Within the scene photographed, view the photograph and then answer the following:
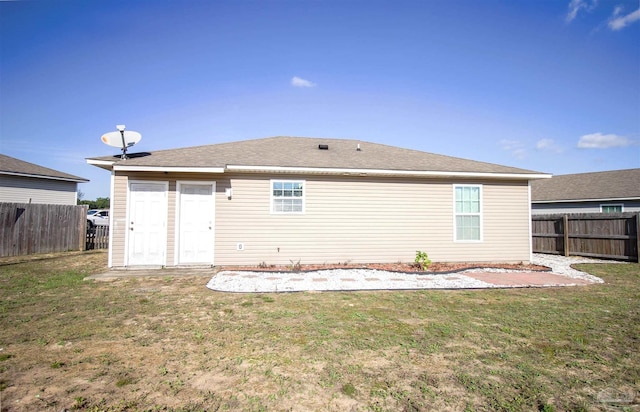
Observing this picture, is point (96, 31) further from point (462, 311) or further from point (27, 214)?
point (462, 311)

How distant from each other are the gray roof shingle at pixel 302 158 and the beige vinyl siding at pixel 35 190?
432 inches

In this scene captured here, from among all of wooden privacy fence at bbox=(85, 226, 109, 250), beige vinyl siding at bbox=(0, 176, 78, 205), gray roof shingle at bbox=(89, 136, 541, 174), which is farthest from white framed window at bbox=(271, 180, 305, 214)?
beige vinyl siding at bbox=(0, 176, 78, 205)

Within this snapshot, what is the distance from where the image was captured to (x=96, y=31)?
9969 millimetres

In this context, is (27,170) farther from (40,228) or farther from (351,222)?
(351,222)

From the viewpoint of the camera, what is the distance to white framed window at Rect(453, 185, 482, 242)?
9812 millimetres

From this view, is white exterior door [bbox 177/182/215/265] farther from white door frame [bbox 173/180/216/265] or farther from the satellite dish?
the satellite dish

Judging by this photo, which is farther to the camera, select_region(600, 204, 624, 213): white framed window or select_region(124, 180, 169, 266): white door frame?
select_region(600, 204, 624, 213): white framed window

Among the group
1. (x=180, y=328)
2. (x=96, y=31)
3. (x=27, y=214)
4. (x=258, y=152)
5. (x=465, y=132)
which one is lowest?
(x=180, y=328)

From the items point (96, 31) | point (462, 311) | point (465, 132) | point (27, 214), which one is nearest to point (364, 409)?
point (462, 311)

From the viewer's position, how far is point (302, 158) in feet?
31.6

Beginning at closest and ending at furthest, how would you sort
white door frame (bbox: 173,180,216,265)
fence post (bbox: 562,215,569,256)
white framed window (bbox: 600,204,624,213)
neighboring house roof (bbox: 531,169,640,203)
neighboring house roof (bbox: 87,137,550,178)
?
neighboring house roof (bbox: 87,137,550,178)
white door frame (bbox: 173,180,216,265)
fence post (bbox: 562,215,569,256)
white framed window (bbox: 600,204,624,213)
neighboring house roof (bbox: 531,169,640,203)

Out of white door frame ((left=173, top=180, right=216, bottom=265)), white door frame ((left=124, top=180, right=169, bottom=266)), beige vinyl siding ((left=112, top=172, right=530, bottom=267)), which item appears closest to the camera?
white door frame ((left=124, top=180, right=169, bottom=266))

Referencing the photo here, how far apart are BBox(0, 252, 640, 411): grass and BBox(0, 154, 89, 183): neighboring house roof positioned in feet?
42.5

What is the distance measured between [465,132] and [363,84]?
643cm
